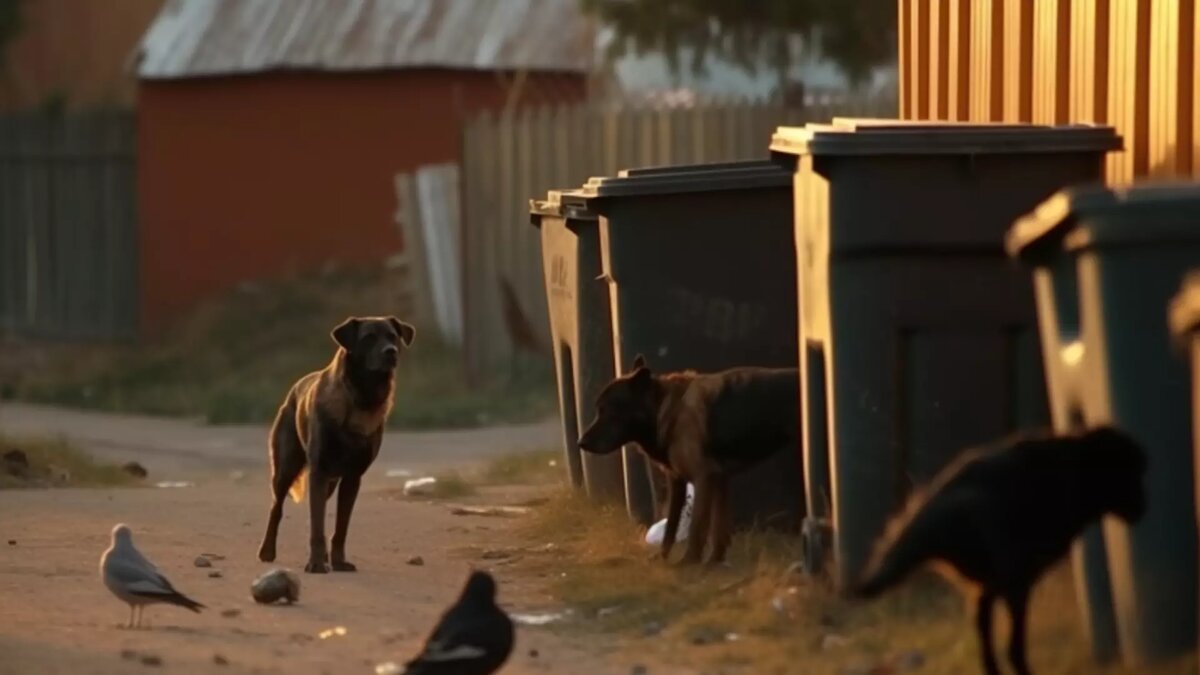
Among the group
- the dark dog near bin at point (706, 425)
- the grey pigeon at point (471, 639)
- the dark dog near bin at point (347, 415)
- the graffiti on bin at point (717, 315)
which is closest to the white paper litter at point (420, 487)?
the dark dog near bin at point (347, 415)

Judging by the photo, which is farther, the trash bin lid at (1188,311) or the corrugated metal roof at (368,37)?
the corrugated metal roof at (368,37)

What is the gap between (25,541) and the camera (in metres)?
11.3

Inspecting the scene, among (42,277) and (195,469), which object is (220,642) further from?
(42,277)

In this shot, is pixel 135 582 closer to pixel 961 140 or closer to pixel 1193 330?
pixel 961 140

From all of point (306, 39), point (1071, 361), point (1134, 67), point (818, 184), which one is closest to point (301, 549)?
point (818, 184)

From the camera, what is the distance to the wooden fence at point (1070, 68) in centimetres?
844

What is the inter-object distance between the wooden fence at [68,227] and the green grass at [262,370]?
58cm

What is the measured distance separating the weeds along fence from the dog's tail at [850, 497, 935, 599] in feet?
43.6

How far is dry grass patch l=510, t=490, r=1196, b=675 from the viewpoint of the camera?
7340 millimetres

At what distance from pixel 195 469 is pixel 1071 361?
1035 centimetres

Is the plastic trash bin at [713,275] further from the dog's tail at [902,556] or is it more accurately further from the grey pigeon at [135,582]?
the dog's tail at [902,556]

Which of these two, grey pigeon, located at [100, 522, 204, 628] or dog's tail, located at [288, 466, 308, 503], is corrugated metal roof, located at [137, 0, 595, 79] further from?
grey pigeon, located at [100, 522, 204, 628]

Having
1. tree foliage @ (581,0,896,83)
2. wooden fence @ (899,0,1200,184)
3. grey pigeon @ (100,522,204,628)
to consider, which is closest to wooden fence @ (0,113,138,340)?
tree foliage @ (581,0,896,83)

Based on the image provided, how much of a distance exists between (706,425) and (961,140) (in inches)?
71.7
